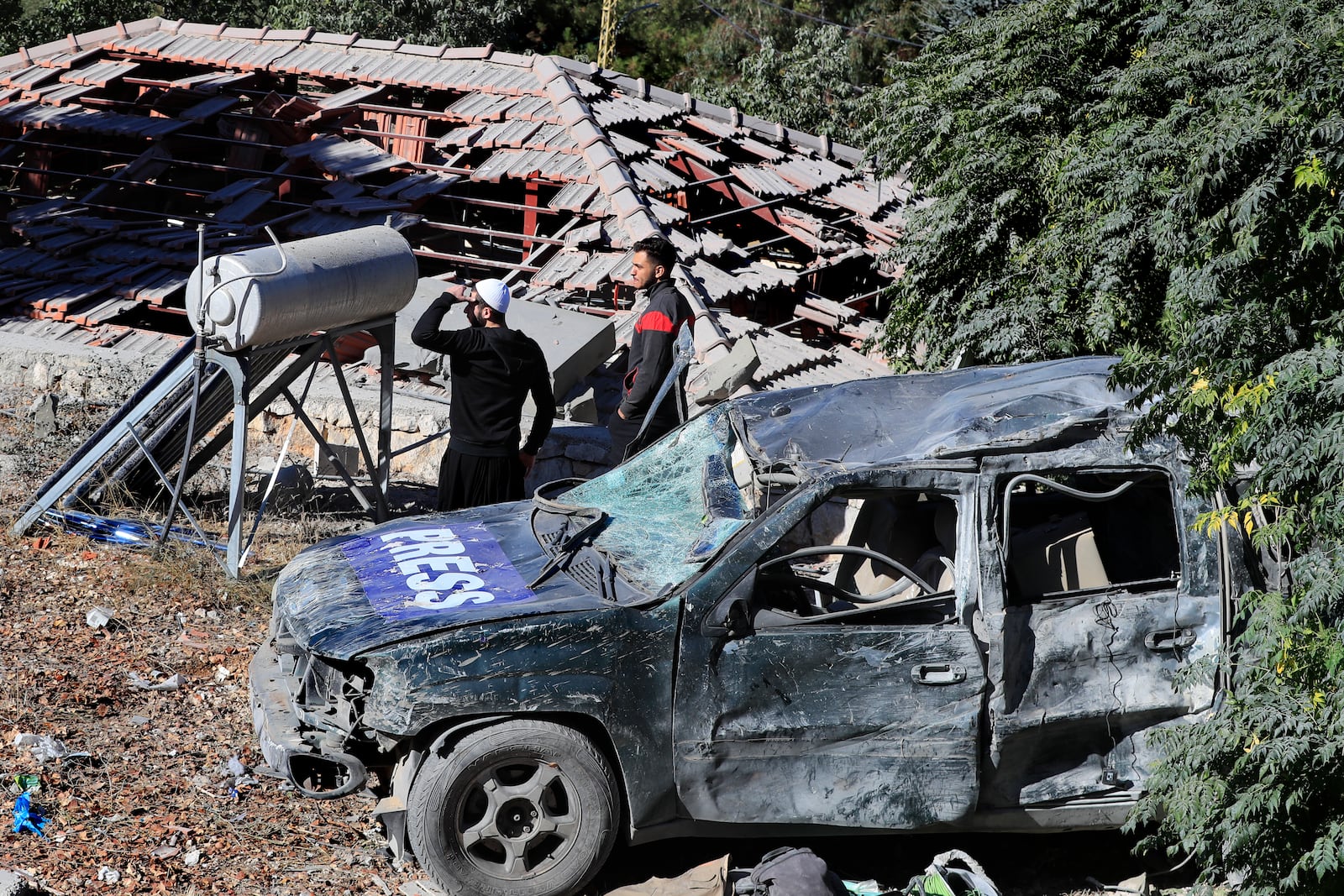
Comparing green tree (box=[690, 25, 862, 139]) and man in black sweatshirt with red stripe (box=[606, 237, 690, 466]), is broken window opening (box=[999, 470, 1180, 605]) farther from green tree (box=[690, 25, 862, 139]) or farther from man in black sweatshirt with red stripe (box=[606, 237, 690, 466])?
green tree (box=[690, 25, 862, 139])

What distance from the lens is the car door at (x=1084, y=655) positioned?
15.9ft

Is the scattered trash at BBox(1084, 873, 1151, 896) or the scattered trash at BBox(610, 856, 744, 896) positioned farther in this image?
the scattered trash at BBox(1084, 873, 1151, 896)

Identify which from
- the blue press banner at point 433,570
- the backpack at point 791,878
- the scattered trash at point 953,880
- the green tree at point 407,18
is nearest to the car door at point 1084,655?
the scattered trash at point 953,880

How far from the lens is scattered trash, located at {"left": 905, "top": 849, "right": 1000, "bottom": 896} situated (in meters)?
4.65

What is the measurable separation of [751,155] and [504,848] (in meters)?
12.6

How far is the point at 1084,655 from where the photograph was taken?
4.88 metres

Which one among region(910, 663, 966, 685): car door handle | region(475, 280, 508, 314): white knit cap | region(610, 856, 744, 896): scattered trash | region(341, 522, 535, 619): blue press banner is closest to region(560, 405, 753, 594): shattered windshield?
region(341, 522, 535, 619): blue press banner

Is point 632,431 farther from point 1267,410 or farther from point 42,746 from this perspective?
point 1267,410

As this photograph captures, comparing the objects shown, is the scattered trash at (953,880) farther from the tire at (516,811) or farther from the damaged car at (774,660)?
the tire at (516,811)

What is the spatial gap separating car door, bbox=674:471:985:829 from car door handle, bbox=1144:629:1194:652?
74 cm

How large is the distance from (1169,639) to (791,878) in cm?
178

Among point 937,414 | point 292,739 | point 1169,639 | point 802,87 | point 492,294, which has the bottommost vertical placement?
point 292,739

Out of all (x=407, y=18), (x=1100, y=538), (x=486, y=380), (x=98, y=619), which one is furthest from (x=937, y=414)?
(x=407, y=18)

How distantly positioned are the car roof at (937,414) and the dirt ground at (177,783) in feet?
5.68
